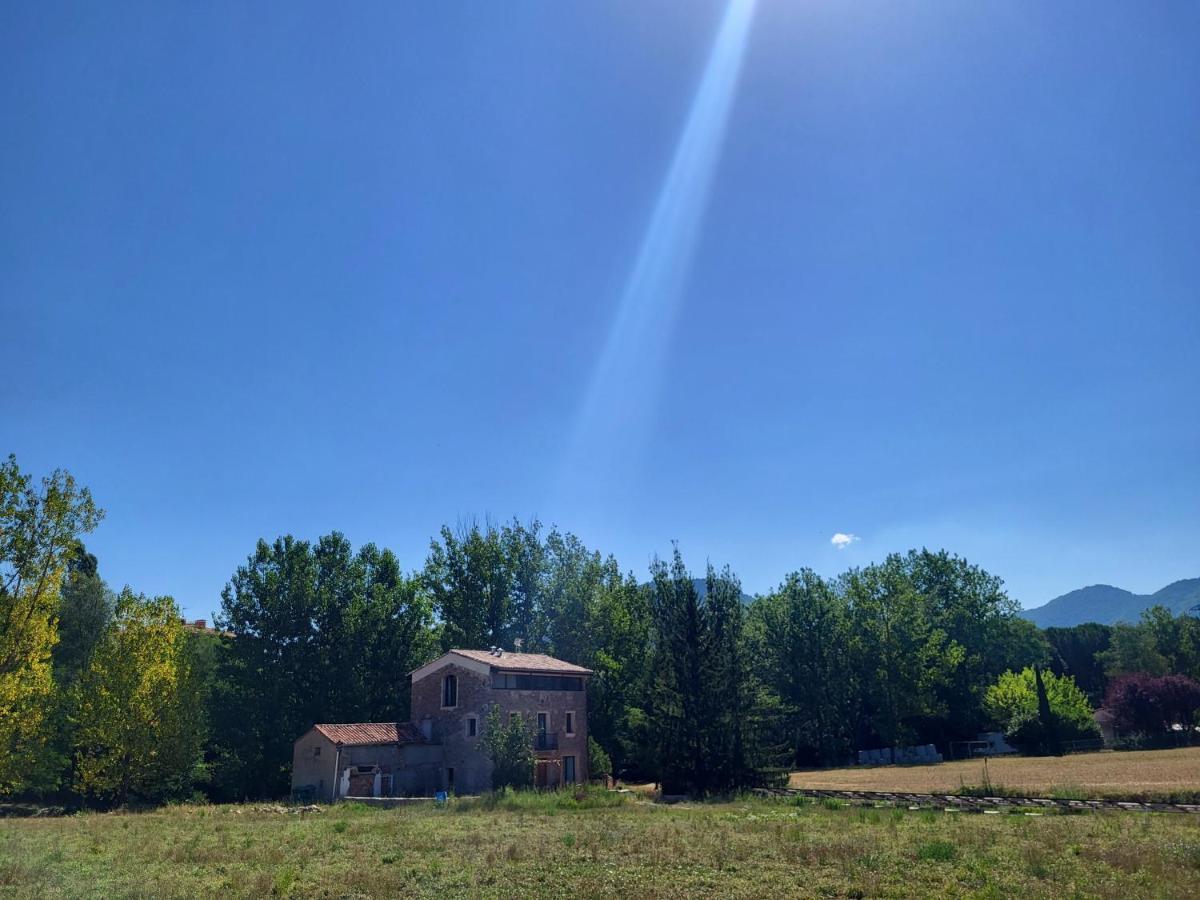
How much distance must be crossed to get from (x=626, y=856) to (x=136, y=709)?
1471 inches

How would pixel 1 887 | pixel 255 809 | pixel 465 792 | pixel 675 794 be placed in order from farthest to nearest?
pixel 465 792 < pixel 675 794 < pixel 255 809 < pixel 1 887

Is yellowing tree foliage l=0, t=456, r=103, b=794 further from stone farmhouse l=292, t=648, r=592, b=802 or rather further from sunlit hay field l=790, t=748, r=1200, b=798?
sunlit hay field l=790, t=748, r=1200, b=798

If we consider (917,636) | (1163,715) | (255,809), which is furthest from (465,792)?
(1163,715)

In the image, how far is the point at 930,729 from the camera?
234 ft

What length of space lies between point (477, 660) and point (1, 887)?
99.2ft

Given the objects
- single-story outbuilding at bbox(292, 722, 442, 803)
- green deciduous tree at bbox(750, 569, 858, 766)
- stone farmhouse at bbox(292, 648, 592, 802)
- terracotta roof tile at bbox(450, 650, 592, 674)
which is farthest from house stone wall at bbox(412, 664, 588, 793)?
green deciduous tree at bbox(750, 569, 858, 766)

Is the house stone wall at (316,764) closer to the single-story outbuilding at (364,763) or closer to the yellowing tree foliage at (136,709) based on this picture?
the single-story outbuilding at (364,763)

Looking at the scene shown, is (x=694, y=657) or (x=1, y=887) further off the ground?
(x=694, y=657)

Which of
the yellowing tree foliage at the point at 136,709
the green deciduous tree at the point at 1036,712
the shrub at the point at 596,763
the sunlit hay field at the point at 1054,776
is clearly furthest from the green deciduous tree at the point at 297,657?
the green deciduous tree at the point at 1036,712

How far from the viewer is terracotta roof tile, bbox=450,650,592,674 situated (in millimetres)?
45188

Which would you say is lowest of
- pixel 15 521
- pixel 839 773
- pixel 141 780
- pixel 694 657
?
pixel 839 773

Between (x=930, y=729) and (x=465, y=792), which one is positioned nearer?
(x=465, y=792)

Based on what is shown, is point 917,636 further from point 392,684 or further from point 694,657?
point 392,684

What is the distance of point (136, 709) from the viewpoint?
43.5 metres
